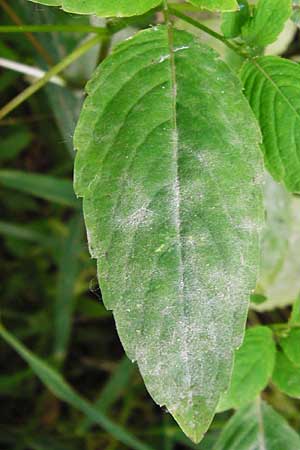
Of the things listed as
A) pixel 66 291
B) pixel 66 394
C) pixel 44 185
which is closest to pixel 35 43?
pixel 44 185

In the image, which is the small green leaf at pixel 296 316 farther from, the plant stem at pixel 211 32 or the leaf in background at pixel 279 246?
the plant stem at pixel 211 32

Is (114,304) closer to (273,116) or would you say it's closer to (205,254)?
(205,254)

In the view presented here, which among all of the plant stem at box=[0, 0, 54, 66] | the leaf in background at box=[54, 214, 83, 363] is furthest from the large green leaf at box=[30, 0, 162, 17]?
the leaf in background at box=[54, 214, 83, 363]

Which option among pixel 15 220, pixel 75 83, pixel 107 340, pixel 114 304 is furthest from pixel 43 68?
pixel 114 304

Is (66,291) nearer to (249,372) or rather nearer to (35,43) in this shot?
(35,43)

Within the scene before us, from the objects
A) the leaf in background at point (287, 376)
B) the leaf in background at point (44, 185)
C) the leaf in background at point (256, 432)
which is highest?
the leaf in background at point (287, 376)

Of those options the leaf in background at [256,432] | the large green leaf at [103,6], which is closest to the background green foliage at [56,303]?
the leaf in background at [256,432]

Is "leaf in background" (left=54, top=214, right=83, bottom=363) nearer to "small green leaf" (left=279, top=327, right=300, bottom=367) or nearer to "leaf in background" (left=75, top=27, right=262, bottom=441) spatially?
"small green leaf" (left=279, top=327, right=300, bottom=367)
